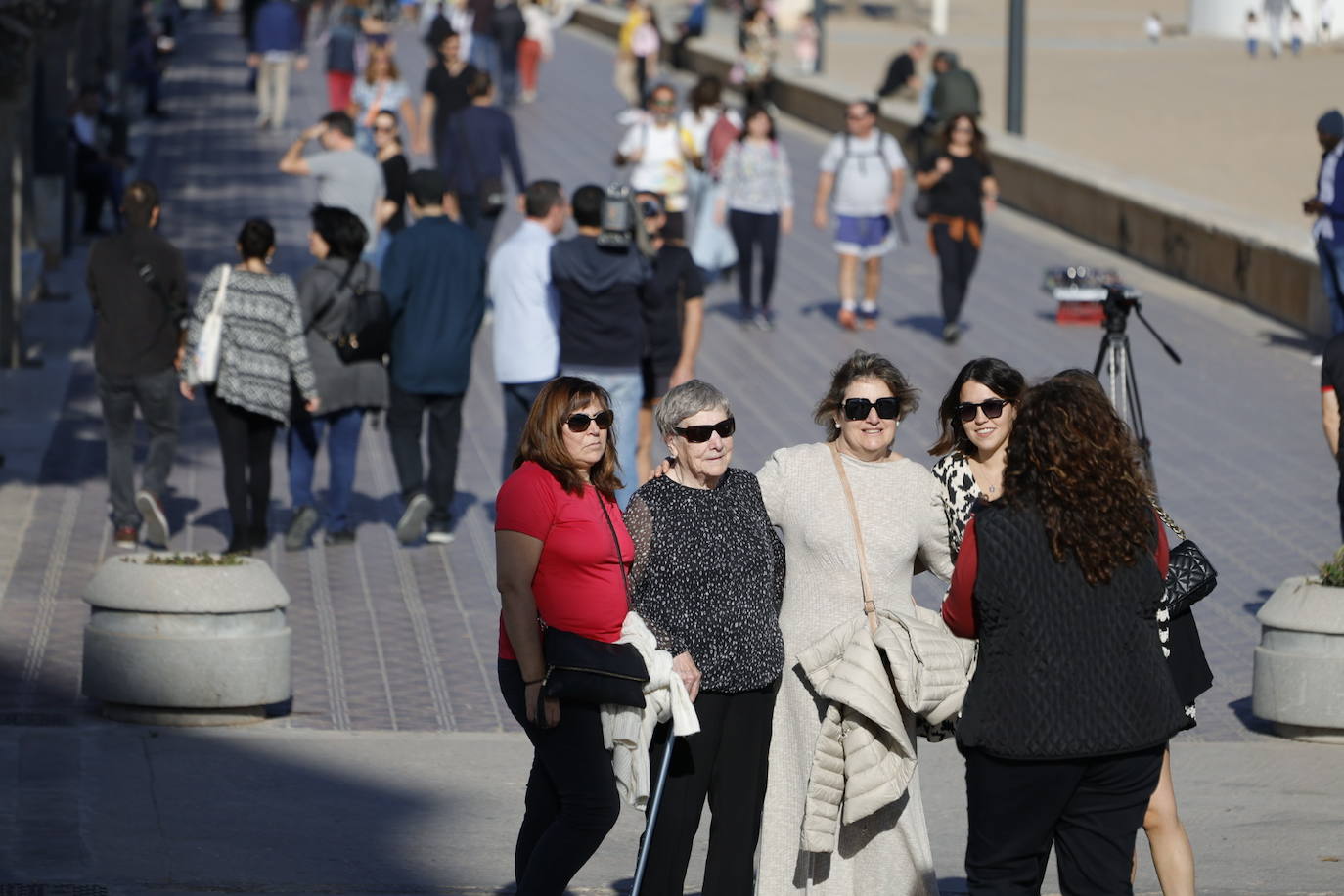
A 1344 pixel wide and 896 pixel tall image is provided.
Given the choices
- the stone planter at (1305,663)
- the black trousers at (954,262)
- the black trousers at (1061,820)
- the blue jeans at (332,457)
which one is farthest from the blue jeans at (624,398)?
the black trousers at (1061,820)

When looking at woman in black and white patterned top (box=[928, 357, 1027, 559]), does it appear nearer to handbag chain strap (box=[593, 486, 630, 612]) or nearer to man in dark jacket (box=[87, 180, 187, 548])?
handbag chain strap (box=[593, 486, 630, 612])

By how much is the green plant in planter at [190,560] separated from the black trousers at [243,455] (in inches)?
88.8

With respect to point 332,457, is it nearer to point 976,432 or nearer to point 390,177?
point 390,177

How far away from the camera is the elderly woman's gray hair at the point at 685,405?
5.98 meters

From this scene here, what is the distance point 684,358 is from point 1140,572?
6920 millimetres

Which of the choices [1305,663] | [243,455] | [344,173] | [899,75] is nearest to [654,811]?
[1305,663]

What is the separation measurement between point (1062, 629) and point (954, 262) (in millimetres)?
11664

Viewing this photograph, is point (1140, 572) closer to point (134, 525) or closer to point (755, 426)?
point (134, 525)

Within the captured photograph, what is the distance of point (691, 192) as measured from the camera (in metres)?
19.2

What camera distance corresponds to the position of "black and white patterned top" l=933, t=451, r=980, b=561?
6.21m

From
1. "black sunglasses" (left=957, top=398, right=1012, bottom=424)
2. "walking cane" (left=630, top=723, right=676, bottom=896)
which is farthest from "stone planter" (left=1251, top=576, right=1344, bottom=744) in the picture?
"walking cane" (left=630, top=723, right=676, bottom=896)

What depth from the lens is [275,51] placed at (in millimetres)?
29781

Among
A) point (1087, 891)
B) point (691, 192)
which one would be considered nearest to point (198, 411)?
point (691, 192)

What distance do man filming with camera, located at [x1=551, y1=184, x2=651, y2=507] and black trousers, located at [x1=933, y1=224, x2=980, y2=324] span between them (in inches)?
233
